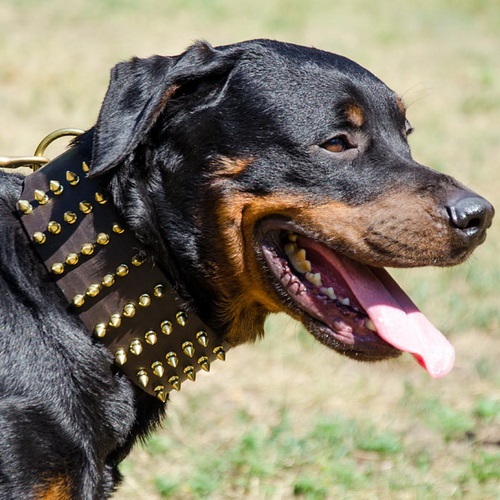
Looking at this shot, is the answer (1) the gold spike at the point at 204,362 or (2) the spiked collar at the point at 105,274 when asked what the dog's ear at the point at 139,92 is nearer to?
(2) the spiked collar at the point at 105,274

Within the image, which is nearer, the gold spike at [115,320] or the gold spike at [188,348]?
the gold spike at [115,320]

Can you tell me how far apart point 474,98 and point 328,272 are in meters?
9.10

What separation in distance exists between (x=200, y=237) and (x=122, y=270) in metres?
0.38

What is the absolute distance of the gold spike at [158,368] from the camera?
2.90 meters

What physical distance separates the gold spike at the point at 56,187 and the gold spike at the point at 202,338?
2.21ft

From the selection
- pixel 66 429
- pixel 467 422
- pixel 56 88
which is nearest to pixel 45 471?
pixel 66 429

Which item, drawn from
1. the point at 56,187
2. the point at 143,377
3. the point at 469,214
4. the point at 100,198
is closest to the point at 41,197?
the point at 56,187

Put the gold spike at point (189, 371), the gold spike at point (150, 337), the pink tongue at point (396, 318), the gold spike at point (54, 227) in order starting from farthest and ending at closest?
the pink tongue at point (396, 318) → the gold spike at point (189, 371) → the gold spike at point (150, 337) → the gold spike at point (54, 227)

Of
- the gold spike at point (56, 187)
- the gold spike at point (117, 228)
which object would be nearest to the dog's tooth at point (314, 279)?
the gold spike at point (117, 228)

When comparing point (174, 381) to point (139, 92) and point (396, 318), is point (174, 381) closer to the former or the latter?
point (396, 318)

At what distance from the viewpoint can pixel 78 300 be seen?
2.77m

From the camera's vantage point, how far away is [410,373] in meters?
5.40

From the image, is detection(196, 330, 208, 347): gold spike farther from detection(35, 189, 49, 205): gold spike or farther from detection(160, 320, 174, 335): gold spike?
detection(35, 189, 49, 205): gold spike

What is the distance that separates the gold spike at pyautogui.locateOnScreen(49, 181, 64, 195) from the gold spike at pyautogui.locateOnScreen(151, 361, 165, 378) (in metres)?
0.65
